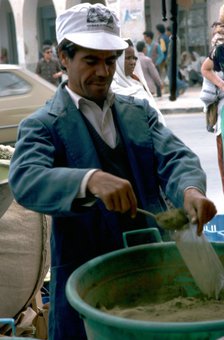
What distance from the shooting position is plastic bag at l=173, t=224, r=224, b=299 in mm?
2062

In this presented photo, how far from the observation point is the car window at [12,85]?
32.7 ft

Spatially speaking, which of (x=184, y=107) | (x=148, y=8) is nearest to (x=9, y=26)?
(x=148, y=8)

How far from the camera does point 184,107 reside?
53.7ft

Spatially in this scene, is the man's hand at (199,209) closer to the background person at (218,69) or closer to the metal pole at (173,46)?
the metal pole at (173,46)

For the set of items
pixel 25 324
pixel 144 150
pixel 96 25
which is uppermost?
pixel 96 25

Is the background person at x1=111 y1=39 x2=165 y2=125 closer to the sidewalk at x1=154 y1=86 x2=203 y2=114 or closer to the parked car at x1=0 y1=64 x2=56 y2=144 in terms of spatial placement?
the parked car at x1=0 y1=64 x2=56 y2=144

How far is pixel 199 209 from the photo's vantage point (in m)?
2.05

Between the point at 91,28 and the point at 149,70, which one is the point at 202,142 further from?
the point at 91,28

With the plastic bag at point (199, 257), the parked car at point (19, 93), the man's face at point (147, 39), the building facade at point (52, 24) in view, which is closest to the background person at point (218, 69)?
the parked car at point (19, 93)

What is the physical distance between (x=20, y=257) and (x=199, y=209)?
2.17 metres

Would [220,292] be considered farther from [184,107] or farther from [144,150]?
[184,107]

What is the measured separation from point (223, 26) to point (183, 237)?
13.9 feet

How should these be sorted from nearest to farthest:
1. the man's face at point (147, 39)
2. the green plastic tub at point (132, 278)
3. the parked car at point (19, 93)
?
the green plastic tub at point (132, 278) → the parked car at point (19, 93) → the man's face at point (147, 39)

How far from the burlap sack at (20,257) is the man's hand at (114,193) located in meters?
2.16
